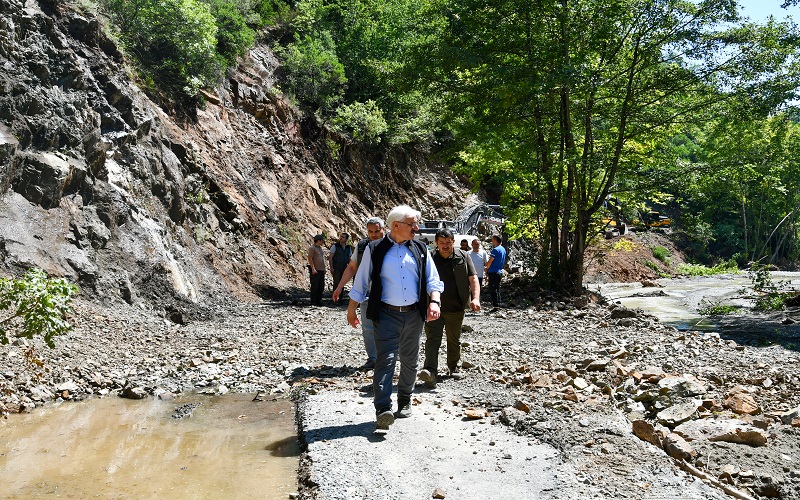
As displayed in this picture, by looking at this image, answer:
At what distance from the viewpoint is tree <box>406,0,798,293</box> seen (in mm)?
17438

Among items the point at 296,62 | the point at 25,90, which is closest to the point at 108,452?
the point at 25,90

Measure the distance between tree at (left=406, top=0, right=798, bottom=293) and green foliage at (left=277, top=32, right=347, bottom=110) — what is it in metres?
9.67

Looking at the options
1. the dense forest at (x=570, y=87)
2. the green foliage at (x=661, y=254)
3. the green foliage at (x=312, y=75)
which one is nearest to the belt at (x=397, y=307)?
the dense forest at (x=570, y=87)

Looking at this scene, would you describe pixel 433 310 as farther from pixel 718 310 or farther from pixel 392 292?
pixel 718 310

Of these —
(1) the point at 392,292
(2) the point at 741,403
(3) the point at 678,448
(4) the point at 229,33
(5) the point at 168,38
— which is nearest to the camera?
(3) the point at 678,448

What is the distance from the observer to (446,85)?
796 inches

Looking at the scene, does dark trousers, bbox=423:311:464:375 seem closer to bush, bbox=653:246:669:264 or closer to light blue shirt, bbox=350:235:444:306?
light blue shirt, bbox=350:235:444:306

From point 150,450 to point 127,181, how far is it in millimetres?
9873

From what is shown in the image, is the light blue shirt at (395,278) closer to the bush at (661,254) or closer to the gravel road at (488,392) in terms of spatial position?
the gravel road at (488,392)

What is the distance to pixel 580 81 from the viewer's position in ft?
57.2

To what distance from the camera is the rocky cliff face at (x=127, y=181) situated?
12.8m

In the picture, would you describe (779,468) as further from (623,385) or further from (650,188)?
(650,188)

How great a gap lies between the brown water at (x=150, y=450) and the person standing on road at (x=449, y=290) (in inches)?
63.2

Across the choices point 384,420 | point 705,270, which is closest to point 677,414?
point 384,420
